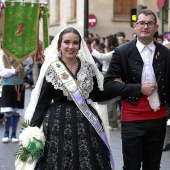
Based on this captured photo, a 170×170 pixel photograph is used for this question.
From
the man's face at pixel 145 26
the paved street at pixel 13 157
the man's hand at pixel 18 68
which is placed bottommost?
the paved street at pixel 13 157

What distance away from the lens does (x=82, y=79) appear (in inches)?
162

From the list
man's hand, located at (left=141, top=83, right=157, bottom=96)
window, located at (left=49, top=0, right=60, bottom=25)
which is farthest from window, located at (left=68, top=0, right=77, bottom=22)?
man's hand, located at (left=141, top=83, right=157, bottom=96)

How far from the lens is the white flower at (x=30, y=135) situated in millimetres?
3887

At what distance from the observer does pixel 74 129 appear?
3.94 m

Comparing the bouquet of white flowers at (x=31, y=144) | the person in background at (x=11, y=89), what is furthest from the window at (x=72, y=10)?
the bouquet of white flowers at (x=31, y=144)

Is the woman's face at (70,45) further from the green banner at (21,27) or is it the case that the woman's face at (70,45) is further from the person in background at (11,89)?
the green banner at (21,27)

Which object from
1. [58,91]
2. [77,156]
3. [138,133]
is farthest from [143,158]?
[58,91]

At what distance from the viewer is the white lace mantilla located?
13.2 ft

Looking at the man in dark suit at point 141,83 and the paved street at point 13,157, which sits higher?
the man in dark suit at point 141,83

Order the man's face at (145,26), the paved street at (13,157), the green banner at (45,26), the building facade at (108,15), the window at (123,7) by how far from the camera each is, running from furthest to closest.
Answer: the window at (123,7) → the building facade at (108,15) → the green banner at (45,26) → the paved street at (13,157) → the man's face at (145,26)

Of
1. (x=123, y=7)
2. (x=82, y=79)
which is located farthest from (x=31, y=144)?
(x=123, y=7)

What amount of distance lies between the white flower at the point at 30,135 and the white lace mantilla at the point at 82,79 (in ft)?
1.38

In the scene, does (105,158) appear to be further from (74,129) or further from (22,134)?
(22,134)

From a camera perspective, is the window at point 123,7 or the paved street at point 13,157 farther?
the window at point 123,7
